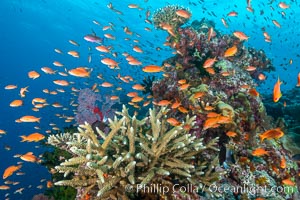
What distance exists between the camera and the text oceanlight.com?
362cm

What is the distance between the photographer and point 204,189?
4.00 m

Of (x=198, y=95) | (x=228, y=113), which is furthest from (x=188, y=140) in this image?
(x=198, y=95)

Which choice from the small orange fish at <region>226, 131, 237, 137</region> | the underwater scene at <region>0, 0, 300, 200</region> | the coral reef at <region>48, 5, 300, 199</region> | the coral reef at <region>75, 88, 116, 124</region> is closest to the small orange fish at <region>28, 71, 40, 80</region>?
the underwater scene at <region>0, 0, 300, 200</region>

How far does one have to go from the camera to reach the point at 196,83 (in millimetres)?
7375

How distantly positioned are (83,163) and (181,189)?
5.24ft

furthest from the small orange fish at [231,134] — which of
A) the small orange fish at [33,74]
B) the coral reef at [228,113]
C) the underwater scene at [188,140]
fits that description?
the small orange fish at [33,74]

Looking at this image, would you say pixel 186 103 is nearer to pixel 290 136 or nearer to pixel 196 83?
pixel 196 83

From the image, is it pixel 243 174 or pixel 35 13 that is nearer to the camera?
pixel 243 174

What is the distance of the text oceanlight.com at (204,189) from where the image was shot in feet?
11.9

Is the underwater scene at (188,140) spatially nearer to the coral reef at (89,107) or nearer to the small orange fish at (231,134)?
the coral reef at (89,107)

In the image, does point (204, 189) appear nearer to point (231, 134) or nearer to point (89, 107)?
point (231, 134)

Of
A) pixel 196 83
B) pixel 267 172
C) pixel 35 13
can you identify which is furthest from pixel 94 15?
pixel 267 172

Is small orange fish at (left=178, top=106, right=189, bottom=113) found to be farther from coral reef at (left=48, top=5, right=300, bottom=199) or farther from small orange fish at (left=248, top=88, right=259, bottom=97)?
small orange fish at (left=248, top=88, right=259, bottom=97)

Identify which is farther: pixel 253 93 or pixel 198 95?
pixel 253 93
